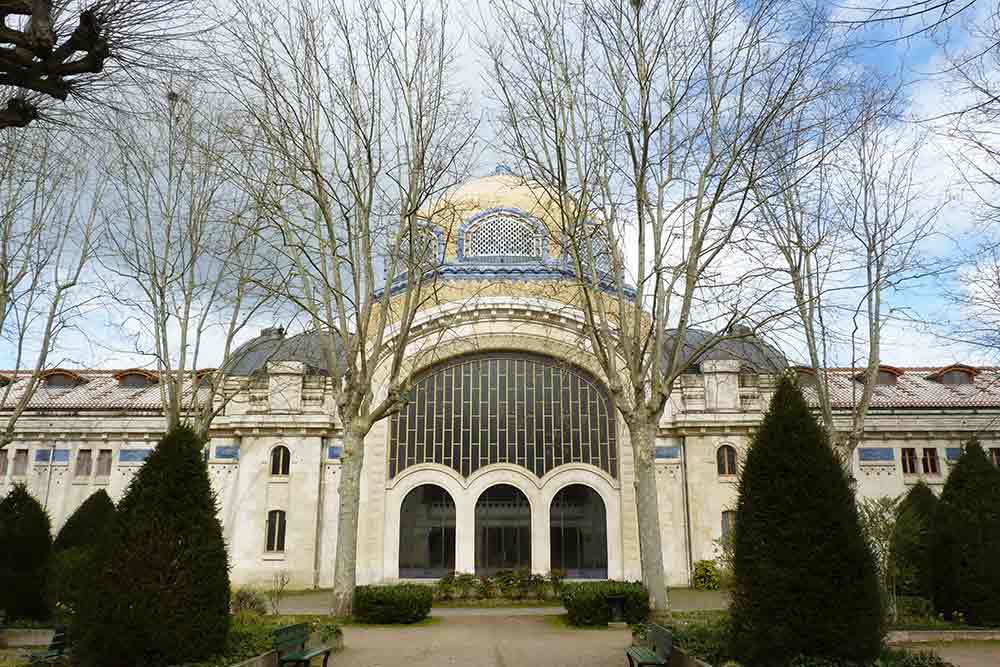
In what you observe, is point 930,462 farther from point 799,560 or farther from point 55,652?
point 55,652

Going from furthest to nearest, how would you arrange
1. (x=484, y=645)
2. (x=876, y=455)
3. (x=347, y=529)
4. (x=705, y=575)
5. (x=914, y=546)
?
(x=876, y=455), (x=705, y=575), (x=914, y=546), (x=347, y=529), (x=484, y=645)

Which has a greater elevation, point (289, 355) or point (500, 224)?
point (500, 224)

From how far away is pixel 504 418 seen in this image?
2995 cm

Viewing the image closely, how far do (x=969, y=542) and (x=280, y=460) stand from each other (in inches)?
911

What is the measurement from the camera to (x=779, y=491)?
10.1 meters

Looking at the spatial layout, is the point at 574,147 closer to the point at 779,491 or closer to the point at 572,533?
the point at 779,491

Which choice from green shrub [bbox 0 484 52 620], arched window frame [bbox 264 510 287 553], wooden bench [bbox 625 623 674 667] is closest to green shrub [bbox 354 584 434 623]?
green shrub [bbox 0 484 52 620]

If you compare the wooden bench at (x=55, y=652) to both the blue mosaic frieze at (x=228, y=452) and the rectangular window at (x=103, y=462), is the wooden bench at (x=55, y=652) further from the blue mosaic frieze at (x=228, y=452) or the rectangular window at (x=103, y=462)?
the rectangular window at (x=103, y=462)

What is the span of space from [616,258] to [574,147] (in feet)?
8.58

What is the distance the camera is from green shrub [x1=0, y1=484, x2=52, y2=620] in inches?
676

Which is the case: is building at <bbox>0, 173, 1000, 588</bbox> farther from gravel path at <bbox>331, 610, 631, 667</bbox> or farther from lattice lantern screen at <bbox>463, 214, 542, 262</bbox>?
gravel path at <bbox>331, 610, 631, 667</bbox>

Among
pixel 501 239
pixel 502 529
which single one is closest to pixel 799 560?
pixel 502 529

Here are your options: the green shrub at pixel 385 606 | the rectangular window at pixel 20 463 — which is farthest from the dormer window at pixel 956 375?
the rectangular window at pixel 20 463

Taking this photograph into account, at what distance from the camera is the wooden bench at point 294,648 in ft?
37.0
